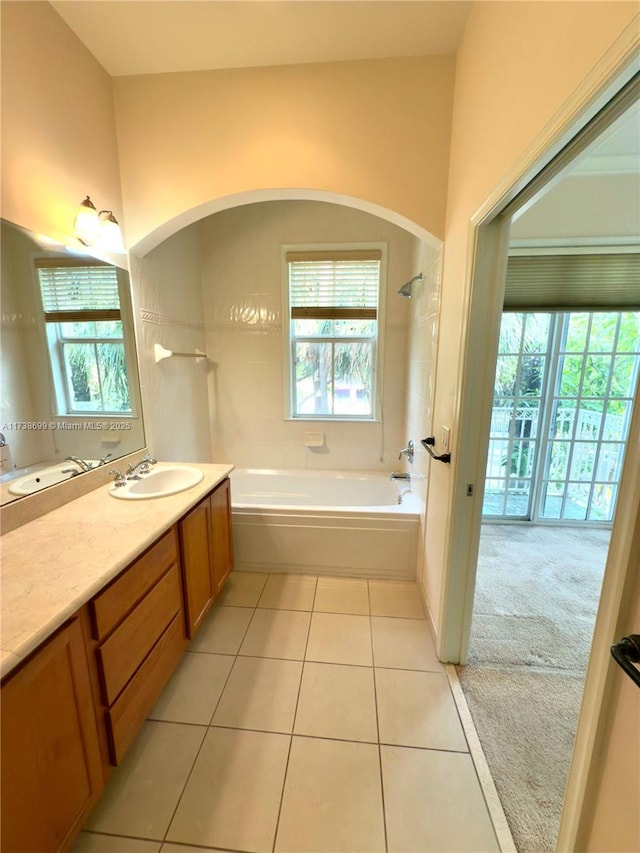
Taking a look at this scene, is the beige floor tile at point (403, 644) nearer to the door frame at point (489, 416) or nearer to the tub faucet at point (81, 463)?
the door frame at point (489, 416)

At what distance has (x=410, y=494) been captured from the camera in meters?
2.57

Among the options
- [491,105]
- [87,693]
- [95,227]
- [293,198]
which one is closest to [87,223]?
[95,227]

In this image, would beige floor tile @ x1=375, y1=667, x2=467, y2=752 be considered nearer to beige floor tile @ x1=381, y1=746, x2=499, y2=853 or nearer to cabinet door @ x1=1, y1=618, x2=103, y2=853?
beige floor tile @ x1=381, y1=746, x2=499, y2=853

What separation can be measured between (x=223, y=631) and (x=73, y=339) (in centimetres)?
171

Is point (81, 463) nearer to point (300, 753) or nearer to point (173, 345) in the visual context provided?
point (173, 345)

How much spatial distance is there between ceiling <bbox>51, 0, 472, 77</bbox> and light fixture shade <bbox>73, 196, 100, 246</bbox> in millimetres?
794

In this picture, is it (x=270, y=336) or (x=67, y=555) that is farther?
(x=270, y=336)

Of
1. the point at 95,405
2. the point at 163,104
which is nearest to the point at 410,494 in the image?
the point at 95,405

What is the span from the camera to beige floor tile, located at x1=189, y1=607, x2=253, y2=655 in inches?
70.3

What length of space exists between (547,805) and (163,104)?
3.49 m

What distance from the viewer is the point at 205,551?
1.79 meters

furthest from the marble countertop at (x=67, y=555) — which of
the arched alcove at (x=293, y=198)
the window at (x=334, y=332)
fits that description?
the window at (x=334, y=332)

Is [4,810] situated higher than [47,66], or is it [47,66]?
[47,66]

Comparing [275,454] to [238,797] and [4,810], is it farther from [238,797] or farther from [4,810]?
[4,810]
